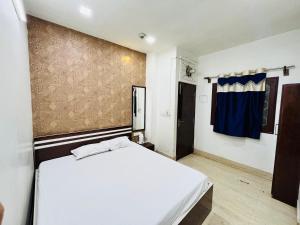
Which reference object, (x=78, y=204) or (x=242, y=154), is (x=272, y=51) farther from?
(x=78, y=204)

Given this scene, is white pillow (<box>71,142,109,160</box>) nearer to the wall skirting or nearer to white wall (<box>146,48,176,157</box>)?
white wall (<box>146,48,176,157</box>)

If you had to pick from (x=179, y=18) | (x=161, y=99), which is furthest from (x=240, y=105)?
(x=179, y=18)

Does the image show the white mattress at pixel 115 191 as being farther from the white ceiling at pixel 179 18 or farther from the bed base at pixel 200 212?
the white ceiling at pixel 179 18

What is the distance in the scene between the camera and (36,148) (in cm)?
212

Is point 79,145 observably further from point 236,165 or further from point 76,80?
point 236,165

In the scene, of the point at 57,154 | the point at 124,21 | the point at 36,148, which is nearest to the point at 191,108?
the point at 124,21

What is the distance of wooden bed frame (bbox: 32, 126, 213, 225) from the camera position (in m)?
1.52

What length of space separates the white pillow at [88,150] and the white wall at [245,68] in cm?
255

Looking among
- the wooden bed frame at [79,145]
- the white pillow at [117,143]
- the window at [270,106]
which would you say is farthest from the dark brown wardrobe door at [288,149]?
the white pillow at [117,143]

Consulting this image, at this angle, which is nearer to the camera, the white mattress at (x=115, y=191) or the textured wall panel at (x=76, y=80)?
the white mattress at (x=115, y=191)

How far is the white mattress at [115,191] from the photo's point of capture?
45.3 inches

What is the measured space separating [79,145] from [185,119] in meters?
2.44

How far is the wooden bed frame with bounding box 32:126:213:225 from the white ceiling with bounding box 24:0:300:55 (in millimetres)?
1859

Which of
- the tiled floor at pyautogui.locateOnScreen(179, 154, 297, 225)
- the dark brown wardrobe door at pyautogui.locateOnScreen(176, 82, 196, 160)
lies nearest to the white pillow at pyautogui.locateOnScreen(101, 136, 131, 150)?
the dark brown wardrobe door at pyautogui.locateOnScreen(176, 82, 196, 160)
